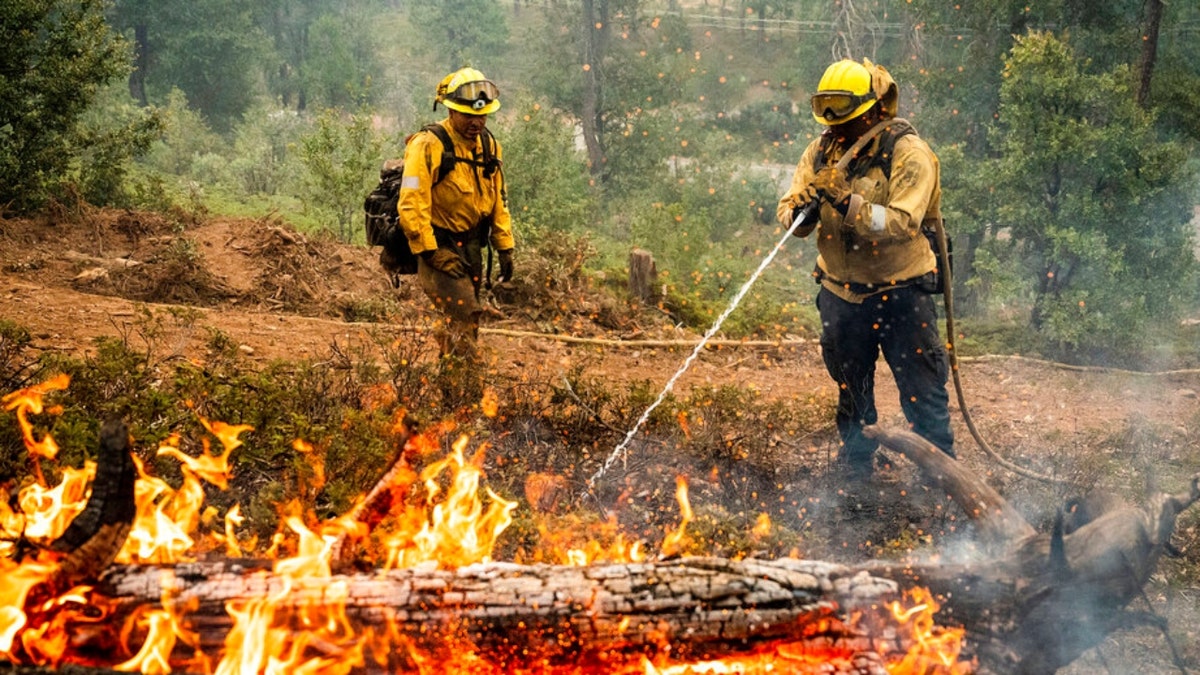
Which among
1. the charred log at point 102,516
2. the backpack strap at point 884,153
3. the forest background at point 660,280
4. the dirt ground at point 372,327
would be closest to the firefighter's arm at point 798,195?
the backpack strap at point 884,153

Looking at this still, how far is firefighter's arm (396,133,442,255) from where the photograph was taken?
221 inches

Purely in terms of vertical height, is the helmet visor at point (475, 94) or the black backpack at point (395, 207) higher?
the helmet visor at point (475, 94)

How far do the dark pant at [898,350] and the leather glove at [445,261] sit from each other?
2.42 m

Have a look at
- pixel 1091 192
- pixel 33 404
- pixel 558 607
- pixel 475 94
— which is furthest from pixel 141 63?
pixel 558 607

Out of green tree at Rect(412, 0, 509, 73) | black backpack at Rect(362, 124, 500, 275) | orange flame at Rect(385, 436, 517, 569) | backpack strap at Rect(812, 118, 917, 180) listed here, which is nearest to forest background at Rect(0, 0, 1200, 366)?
black backpack at Rect(362, 124, 500, 275)

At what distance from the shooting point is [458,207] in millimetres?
5980

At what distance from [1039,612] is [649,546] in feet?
6.78

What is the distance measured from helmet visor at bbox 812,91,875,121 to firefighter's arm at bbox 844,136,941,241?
12.9 inches

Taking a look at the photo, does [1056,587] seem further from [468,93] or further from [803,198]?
[468,93]

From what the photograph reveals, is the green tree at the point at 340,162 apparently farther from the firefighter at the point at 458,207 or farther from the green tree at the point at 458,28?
the green tree at the point at 458,28

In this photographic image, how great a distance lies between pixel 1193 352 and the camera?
11734 mm

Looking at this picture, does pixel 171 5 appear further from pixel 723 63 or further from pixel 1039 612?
pixel 1039 612

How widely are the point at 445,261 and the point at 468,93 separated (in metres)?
1.12

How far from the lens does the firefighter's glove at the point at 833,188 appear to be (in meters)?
4.72
